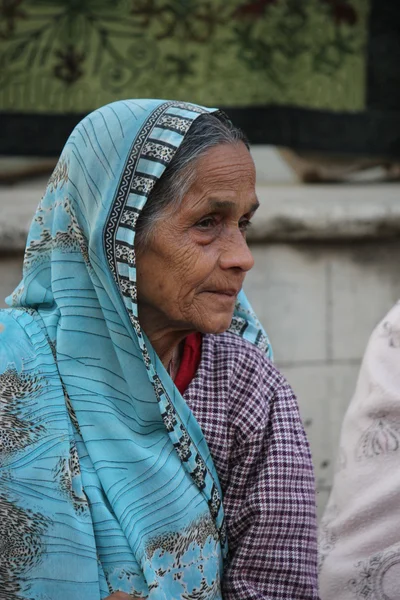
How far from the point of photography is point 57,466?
7.46 feet

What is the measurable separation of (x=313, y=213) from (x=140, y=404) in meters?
2.60

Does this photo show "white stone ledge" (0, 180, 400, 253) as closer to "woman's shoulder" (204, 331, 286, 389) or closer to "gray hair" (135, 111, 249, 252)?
"woman's shoulder" (204, 331, 286, 389)

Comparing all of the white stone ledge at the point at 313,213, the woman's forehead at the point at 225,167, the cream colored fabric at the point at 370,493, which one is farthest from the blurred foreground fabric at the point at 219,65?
the woman's forehead at the point at 225,167

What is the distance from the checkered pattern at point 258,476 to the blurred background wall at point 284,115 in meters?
2.21

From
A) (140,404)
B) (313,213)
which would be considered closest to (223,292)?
(140,404)

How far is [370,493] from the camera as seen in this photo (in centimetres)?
265

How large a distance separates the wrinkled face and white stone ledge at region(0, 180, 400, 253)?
2.26 meters

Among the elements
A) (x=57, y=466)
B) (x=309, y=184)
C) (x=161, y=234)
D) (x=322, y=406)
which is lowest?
(x=322, y=406)

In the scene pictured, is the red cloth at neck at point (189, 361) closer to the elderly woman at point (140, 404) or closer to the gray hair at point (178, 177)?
the elderly woman at point (140, 404)

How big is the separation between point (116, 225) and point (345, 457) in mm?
922

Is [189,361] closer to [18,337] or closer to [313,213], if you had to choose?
[18,337]

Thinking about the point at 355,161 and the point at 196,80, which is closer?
the point at 196,80

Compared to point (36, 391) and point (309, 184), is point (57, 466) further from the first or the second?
point (309, 184)

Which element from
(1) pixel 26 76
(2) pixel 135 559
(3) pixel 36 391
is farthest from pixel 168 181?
(1) pixel 26 76
